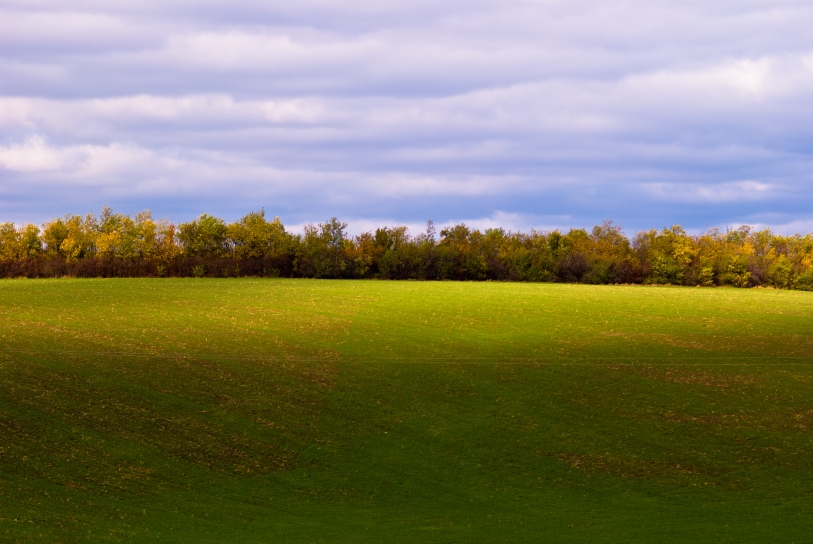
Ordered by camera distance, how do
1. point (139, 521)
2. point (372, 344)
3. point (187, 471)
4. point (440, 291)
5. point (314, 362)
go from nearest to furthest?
point (139, 521) < point (187, 471) < point (314, 362) < point (372, 344) < point (440, 291)

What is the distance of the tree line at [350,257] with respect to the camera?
325 feet

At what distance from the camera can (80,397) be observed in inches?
1369

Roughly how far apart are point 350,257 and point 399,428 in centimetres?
6940

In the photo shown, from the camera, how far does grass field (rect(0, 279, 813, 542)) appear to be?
25.1m

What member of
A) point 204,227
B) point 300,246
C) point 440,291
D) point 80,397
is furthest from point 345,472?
point 204,227

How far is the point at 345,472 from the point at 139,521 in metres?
7.85

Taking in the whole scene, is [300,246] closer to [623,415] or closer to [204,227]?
[204,227]

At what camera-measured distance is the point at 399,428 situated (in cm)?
3362

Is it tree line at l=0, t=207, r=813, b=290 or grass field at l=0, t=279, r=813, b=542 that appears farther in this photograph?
tree line at l=0, t=207, r=813, b=290

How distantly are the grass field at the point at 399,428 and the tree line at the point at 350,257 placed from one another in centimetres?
4381

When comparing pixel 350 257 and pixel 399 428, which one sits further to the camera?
pixel 350 257

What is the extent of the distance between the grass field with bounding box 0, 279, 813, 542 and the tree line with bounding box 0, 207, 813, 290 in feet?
144

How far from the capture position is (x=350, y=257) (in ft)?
335

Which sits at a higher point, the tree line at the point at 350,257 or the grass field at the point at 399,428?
the tree line at the point at 350,257
